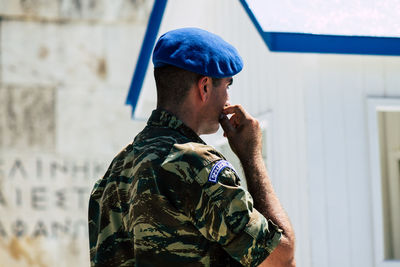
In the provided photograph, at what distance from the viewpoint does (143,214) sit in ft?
6.07

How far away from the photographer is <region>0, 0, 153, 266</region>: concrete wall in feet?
49.6

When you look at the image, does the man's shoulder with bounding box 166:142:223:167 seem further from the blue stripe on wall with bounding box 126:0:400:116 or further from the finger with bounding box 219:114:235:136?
the blue stripe on wall with bounding box 126:0:400:116

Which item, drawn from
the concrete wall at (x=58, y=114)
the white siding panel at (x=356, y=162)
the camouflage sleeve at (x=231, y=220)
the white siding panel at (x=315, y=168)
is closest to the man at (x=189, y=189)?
the camouflage sleeve at (x=231, y=220)

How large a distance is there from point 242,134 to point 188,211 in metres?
0.39

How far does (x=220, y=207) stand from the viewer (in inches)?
69.5

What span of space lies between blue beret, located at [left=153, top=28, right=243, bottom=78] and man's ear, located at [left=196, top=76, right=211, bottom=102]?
42 millimetres

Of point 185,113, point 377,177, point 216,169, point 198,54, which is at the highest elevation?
point 198,54

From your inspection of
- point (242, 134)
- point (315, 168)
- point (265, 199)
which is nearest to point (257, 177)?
point (265, 199)

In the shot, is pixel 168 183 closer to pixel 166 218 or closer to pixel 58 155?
pixel 166 218

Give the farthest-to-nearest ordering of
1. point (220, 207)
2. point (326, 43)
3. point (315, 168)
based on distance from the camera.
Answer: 1. point (315, 168)
2. point (326, 43)
3. point (220, 207)

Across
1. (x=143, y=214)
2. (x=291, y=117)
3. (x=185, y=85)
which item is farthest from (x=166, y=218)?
(x=291, y=117)

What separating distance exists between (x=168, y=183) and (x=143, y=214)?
0.36 feet

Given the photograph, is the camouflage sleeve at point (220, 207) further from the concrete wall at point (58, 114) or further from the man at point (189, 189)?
the concrete wall at point (58, 114)

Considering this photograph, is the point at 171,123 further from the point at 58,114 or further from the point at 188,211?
the point at 58,114
